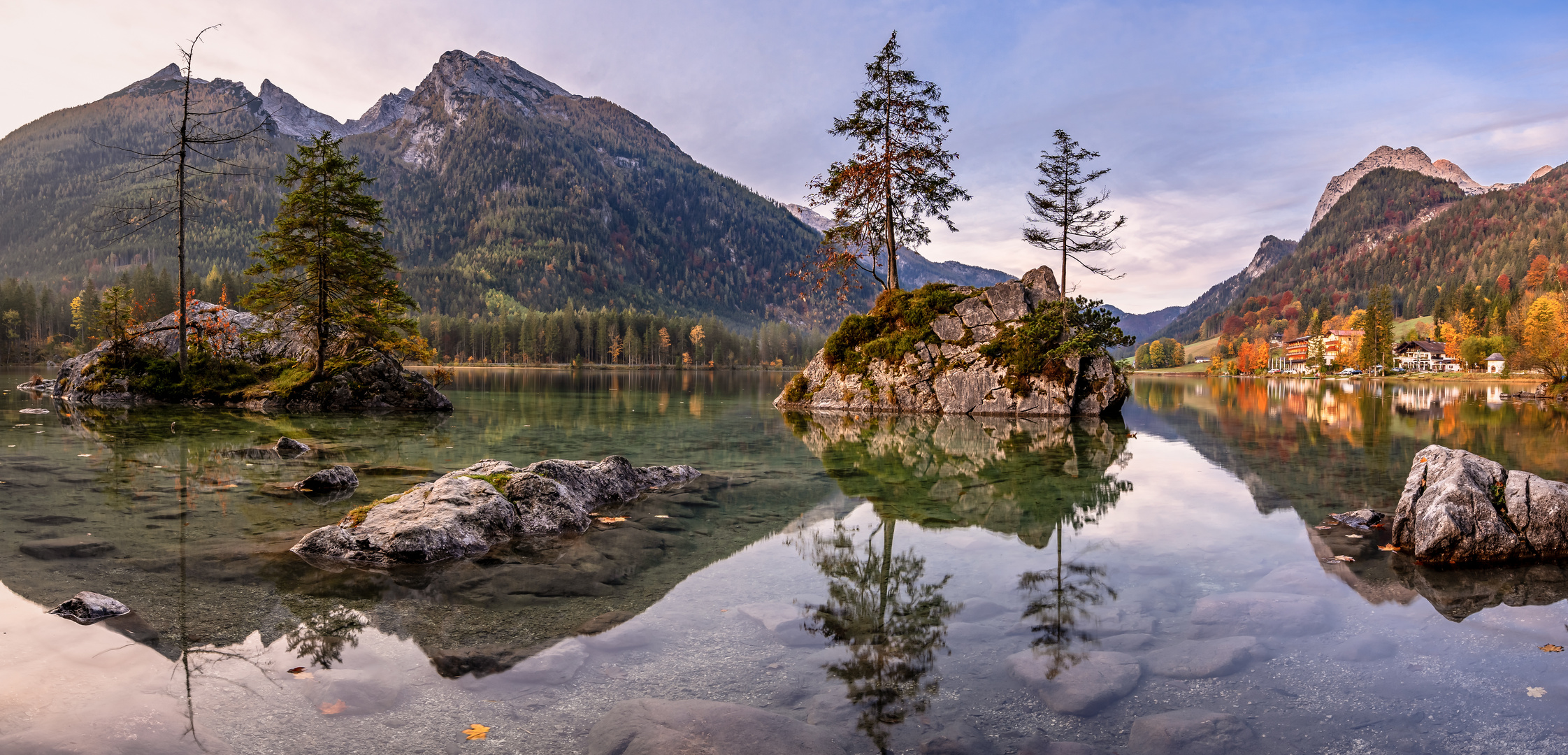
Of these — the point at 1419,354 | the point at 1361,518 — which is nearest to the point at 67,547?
the point at 1361,518

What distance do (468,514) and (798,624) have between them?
5.15 m

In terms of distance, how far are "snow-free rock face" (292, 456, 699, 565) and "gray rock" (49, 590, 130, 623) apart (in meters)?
2.09

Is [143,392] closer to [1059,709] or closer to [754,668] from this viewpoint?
[754,668]

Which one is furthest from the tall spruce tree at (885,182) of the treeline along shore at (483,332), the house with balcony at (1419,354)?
the house with balcony at (1419,354)

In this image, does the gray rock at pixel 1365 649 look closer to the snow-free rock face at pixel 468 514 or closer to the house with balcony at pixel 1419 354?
the snow-free rock face at pixel 468 514

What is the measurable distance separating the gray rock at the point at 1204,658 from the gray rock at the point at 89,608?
8.89 meters

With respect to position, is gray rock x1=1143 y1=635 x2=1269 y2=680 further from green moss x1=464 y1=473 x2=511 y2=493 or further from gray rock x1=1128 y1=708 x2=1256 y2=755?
green moss x1=464 y1=473 x2=511 y2=493

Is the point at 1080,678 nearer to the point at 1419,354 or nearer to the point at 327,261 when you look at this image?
the point at 327,261

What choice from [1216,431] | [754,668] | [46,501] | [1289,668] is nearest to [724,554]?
[754,668]

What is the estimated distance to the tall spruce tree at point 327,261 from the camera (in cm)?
3072

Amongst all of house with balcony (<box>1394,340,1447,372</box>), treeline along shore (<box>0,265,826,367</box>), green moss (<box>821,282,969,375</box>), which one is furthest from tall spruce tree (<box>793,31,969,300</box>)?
house with balcony (<box>1394,340,1447,372</box>)

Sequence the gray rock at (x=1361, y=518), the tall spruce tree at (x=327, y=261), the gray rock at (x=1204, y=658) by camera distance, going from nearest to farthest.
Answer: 1. the gray rock at (x=1204, y=658)
2. the gray rock at (x=1361, y=518)
3. the tall spruce tree at (x=327, y=261)

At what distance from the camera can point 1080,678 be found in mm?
5375

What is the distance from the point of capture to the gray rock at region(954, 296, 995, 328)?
35.3 meters
